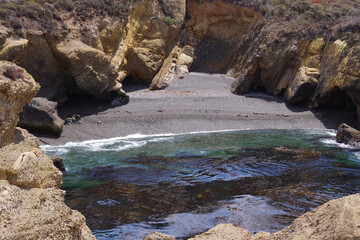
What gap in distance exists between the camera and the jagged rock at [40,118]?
18906 millimetres

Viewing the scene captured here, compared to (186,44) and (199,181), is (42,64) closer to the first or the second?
(199,181)

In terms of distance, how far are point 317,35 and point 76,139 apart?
20329 millimetres

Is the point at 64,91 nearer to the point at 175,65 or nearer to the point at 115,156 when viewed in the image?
the point at 115,156

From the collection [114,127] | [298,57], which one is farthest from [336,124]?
[114,127]

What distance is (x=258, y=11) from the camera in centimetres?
3744

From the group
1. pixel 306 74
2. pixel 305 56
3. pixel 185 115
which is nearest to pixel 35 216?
pixel 185 115

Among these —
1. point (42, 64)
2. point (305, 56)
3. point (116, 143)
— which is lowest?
point (116, 143)

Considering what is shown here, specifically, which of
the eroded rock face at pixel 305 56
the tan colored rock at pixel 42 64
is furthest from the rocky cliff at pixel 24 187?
the eroded rock face at pixel 305 56

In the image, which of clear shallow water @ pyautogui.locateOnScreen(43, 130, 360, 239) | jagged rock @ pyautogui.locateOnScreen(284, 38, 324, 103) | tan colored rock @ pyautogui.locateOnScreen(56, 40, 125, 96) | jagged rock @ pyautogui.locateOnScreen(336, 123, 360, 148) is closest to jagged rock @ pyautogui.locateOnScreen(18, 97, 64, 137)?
clear shallow water @ pyautogui.locateOnScreen(43, 130, 360, 239)

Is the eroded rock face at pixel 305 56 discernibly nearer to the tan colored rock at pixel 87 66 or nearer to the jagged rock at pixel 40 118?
the tan colored rock at pixel 87 66

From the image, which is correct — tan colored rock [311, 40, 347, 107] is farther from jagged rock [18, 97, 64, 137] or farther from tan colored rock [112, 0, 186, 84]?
jagged rock [18, 97, 64, 137]

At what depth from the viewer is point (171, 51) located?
35531 mm

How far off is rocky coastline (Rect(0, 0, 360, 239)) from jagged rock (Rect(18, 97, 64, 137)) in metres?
0.26

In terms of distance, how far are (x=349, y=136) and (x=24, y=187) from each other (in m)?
17.6
